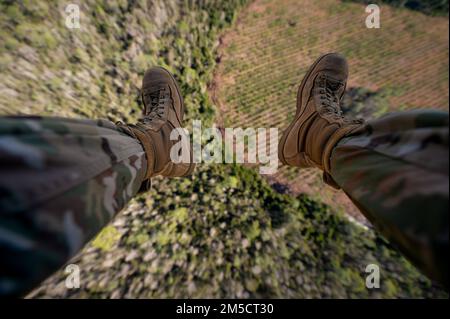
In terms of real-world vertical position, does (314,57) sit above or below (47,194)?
above

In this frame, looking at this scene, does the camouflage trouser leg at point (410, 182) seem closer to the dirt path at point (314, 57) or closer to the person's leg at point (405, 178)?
the person's leg at point (405, 178)

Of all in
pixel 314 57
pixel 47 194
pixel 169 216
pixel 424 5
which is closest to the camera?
pixel 47 194

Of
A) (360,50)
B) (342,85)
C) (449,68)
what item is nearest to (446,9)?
(449,68)

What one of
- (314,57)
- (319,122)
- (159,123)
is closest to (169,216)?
(159,123)

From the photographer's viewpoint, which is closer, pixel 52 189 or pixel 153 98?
pixel 52 189

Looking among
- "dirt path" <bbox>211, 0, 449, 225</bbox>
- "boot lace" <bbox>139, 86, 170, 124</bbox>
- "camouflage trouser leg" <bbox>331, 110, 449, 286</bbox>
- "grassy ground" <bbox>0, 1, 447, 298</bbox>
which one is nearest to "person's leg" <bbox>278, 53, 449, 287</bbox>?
"camouflage trouser leg" <bbox>331, 110, 449, 286</bbox>

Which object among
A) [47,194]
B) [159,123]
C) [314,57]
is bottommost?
[47,194]

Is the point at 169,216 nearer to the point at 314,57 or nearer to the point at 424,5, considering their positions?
the point at 314,57

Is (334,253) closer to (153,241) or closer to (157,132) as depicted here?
(153,241)
